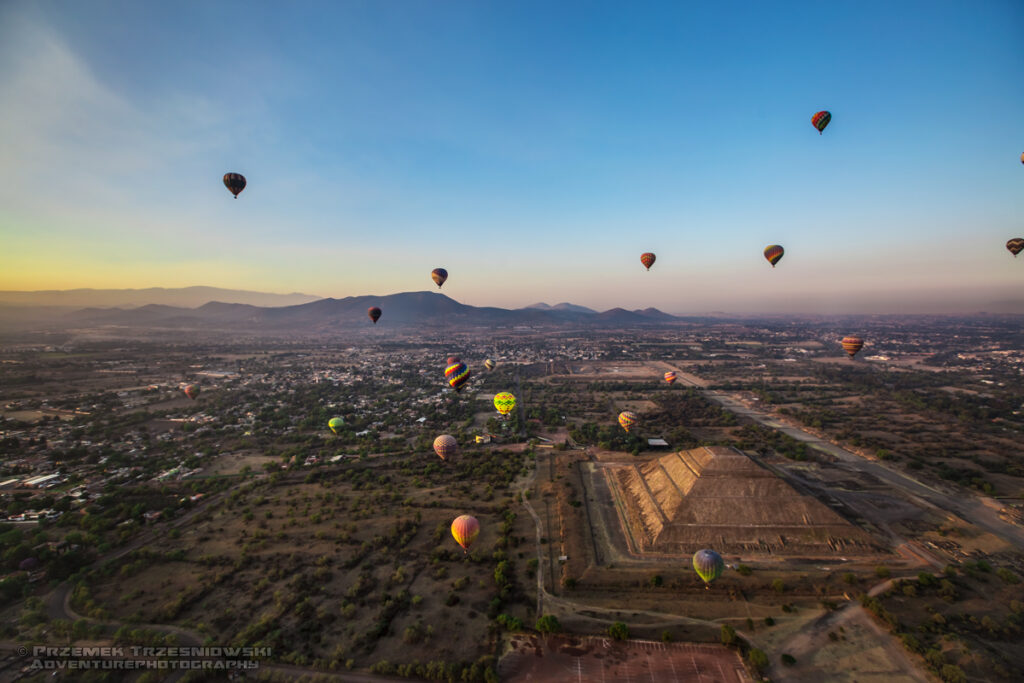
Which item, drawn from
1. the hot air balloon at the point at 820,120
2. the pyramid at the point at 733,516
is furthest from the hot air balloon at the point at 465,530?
the hot air balloon at the point at 820,120

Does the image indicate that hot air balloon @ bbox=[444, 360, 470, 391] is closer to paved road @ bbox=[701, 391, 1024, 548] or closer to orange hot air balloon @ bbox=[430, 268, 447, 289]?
orange hot air balloon @ bbox=[430, 268, 447, 289]

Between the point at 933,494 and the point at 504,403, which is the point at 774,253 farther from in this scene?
the point at 504,403

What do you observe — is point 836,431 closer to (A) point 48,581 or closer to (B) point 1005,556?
(B) point 1005,556

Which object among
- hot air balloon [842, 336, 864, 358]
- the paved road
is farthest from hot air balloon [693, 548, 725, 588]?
hot air balloon [842, 336, 864, 358]

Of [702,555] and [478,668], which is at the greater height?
[702,555]

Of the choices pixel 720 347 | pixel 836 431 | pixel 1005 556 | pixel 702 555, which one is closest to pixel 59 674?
pixel 702 555

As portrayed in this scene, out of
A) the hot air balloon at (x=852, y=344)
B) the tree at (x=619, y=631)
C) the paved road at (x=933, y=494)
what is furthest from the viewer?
the hot air balloon at (x=852, y=344)

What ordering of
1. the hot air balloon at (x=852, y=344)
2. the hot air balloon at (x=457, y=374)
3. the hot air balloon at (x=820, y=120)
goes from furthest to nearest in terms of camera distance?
the hot air balloon at (x=852, y=344) → the hot air balloon at (x=457, y=374) → the hot air balloon at (x=820, y=120)

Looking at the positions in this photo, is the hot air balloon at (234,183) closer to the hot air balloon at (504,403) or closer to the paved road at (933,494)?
the hot air balloon at (504,403)
